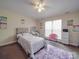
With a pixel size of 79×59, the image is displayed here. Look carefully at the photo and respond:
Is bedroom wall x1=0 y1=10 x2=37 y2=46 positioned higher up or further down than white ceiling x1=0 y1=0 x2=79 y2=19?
further down

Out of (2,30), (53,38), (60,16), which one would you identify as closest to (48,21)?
(60,16)

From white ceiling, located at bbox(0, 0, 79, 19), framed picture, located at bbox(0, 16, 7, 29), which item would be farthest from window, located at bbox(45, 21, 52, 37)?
framed picture, located at bbox(0, 16, 7, 29)

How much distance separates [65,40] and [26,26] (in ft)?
11.7

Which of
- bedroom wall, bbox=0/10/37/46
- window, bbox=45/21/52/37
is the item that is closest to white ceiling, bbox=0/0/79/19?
bedroom wall, bbox=0/10/37/46

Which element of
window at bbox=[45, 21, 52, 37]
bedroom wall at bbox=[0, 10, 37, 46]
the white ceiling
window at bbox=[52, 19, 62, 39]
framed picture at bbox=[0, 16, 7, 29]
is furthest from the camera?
window at bbox=[45, 21, 52, 37]

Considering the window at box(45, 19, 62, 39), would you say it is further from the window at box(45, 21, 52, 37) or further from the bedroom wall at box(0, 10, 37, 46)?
the bedroom wall at box(0, 10, 37, 46)

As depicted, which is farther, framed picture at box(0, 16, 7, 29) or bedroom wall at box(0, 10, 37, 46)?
bedroom wall at box(0, 10, 37, 46)

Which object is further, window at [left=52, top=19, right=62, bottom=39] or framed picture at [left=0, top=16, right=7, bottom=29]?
window at [left=52, top=19, right=62, bottom=39]

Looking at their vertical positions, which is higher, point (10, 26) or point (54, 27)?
point (10, 26)

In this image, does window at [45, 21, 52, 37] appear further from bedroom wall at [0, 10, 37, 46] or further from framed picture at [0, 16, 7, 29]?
framed picture at [0, 16, 7, 29]

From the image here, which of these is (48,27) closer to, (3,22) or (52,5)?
(52,5)

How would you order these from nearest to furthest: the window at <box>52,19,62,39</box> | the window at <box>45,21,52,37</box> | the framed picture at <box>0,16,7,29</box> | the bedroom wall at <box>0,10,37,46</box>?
the framed picture at <box>0,16,7,29</box>, the bedroom wall at <box>0,10,37,46</box>, the window at <box>52,19,62,39</box>, the window at <box>45,21,52,37</box>

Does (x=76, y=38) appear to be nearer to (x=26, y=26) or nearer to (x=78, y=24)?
(x=78, y=24)

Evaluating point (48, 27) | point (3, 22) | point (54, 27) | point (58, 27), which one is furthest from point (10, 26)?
point (58, 27)
